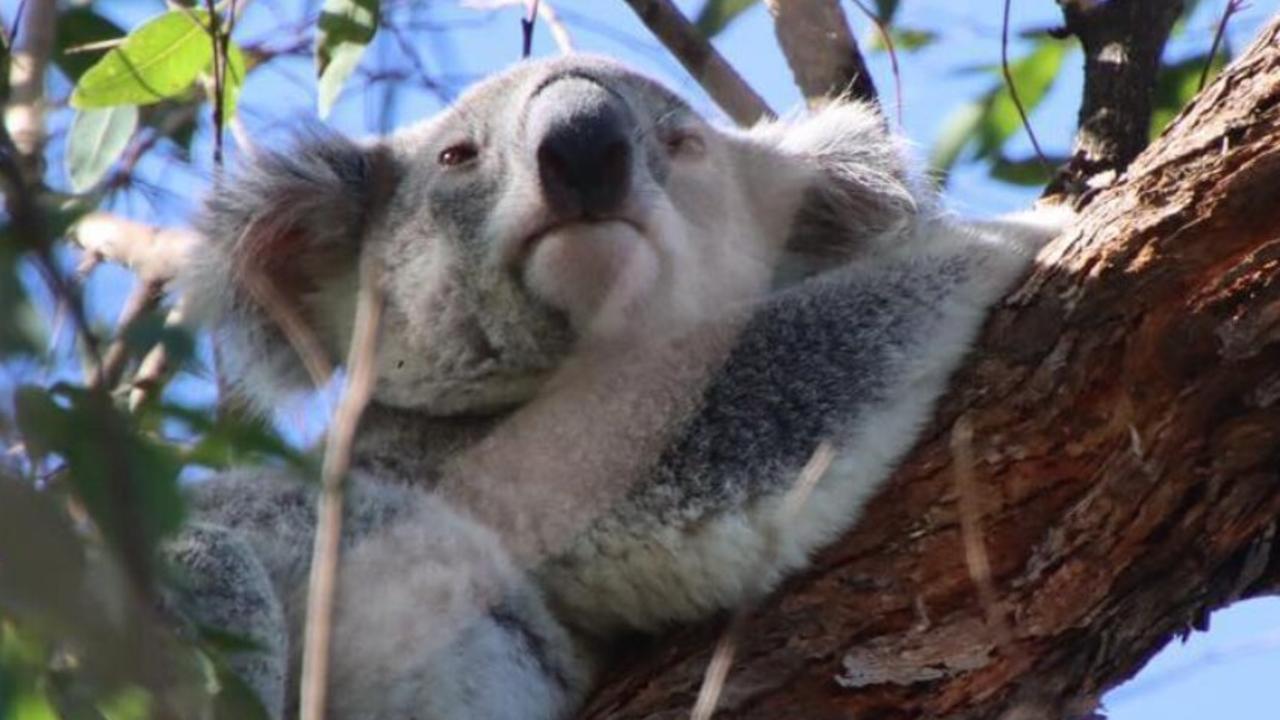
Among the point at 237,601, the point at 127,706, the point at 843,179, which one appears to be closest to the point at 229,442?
the point at 127,706

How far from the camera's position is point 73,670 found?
182cm

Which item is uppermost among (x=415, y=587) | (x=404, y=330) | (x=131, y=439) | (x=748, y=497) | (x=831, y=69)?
(x=831, y=69)

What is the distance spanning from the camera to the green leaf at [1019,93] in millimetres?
3945

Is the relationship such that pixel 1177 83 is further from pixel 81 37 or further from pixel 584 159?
pixel 81 37

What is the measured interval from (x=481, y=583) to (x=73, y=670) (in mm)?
1029

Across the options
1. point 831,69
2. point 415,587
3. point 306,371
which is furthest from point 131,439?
point 831,69

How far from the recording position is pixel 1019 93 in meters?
3.96

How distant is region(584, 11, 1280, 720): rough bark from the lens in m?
2.47

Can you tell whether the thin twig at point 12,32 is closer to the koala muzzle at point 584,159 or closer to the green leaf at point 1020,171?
the koala muzzle at point 584,159

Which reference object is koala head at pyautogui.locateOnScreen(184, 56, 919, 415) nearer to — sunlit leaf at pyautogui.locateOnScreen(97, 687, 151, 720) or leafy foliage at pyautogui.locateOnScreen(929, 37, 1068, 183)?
leafy foliage at pyautogui.locateOnScreen(929, 37, 1068, 183)

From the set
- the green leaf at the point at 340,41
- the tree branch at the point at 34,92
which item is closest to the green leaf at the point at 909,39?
the green leaf at the point at 340,41

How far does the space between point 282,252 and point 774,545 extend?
3.78 ft

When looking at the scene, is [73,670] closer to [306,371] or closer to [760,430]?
[760,430]

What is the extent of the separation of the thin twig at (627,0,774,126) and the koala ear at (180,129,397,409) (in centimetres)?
53
